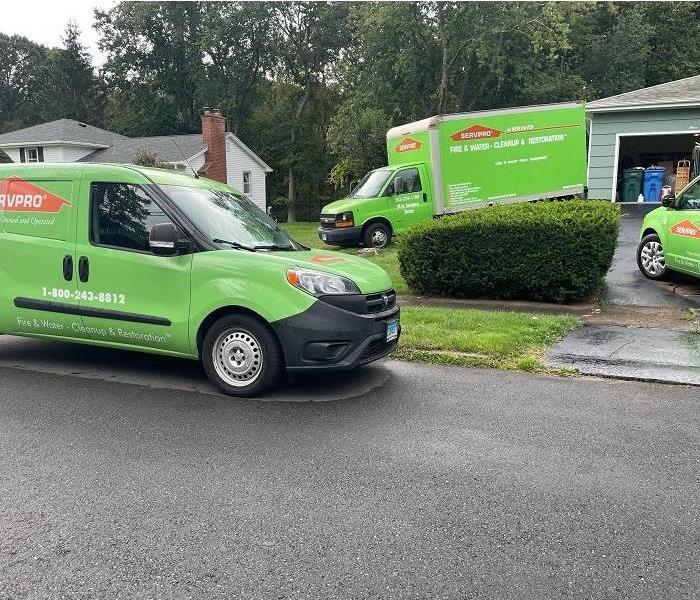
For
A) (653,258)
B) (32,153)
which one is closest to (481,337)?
(653,258)

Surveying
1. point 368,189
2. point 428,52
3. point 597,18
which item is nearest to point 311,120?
point 428,52

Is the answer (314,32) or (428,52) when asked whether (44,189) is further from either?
(314,32)

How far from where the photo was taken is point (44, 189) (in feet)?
20.7

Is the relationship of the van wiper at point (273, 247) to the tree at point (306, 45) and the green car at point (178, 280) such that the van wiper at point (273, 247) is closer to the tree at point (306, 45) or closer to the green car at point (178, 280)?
the green car at point (178, 280)

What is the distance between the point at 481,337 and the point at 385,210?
34.7ft

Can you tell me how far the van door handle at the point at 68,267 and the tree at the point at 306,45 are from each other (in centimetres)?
3663

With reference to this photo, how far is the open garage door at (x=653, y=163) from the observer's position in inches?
780

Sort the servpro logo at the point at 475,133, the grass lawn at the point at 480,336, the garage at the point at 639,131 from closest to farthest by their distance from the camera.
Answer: the grass lawn at the point at 480,336 < the servpro logo at the point at 475,133 < the garage at the point at 639,131

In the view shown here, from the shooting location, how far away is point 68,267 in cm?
614

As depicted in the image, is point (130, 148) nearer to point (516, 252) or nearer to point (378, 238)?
point (378, 238)

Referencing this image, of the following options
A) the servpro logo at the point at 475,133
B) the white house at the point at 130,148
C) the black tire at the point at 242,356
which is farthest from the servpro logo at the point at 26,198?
the white house at the point at 130,148

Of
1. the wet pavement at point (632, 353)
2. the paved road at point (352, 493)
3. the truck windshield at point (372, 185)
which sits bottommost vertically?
the paved road at point (352, 493)

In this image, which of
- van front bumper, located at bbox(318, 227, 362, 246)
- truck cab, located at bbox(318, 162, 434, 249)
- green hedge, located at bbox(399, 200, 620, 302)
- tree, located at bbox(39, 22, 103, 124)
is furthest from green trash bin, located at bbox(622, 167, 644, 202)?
tree, located at bbox(39, 22, 103, 124)

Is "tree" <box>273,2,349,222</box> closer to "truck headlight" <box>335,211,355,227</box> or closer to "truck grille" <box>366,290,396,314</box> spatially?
"truck headlight" <box>335,211,355,227</box>
